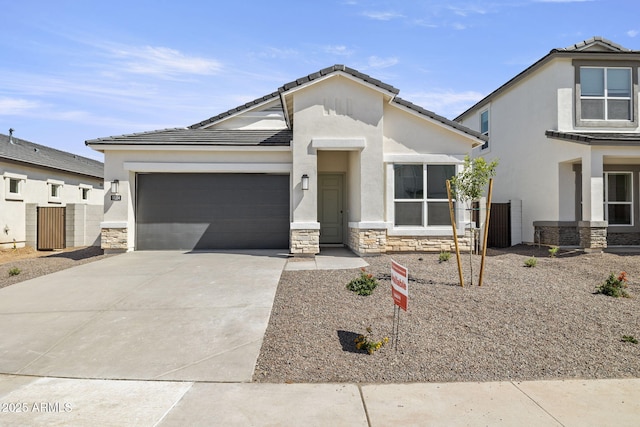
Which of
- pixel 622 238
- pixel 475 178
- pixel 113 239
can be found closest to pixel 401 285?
pixel 475 178

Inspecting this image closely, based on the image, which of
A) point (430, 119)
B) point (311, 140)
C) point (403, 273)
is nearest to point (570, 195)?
point (430, 119)

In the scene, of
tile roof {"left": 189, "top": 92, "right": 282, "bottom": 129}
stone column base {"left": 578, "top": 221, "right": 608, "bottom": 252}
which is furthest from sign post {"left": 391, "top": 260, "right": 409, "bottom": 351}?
tile roof {"left": 189, "top": 92, "right": 282, "bottom": 129}

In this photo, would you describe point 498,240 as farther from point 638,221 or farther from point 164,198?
point 164,198

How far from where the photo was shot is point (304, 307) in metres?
6.21

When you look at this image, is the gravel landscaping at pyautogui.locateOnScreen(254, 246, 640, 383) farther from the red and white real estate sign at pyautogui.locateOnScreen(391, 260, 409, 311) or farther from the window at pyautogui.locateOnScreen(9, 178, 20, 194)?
the window at pyautogui.locateOnScreen(9, 178, 20, 194)

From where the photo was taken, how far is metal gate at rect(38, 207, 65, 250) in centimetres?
1611

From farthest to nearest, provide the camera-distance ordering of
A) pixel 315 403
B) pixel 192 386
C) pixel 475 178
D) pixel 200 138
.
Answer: pixel 200 138 < pixel 475 178 < pixel 192 386 < pixel 315 403

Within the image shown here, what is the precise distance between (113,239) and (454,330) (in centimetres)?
1053

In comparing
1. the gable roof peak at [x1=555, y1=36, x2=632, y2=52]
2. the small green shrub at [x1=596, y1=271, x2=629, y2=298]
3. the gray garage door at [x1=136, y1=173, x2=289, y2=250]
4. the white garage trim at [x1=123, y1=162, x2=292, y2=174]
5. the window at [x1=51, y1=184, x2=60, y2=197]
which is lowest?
the small green shrub at [x1=596, y1=271, x2=629, y2=298]

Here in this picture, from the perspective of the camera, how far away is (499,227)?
50.3 ft

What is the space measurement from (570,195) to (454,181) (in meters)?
8.79

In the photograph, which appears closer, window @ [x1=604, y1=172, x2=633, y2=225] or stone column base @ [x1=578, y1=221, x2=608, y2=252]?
stone column base @ [x1=578, y1=221, x2=608, y2=252]

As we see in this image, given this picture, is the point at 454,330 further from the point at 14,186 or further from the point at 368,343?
the point at 14,186

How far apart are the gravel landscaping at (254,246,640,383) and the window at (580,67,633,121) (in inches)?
331
